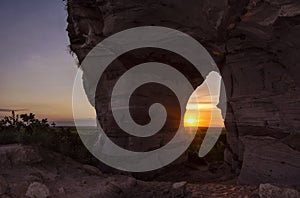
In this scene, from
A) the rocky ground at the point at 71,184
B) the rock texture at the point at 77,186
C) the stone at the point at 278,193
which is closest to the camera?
the stone at the point at 278,193

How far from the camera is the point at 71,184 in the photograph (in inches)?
289

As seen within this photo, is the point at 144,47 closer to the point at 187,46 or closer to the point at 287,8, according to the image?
the point at 187,46

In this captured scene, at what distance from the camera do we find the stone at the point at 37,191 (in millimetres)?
6344

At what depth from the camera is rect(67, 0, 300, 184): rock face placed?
21.5 ft

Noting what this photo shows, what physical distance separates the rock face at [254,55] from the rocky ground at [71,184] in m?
1.05

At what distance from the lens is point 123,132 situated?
10898mm

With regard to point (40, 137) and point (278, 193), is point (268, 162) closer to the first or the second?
point (278, 193)

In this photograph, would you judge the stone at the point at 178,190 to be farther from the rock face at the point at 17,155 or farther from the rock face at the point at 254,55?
the rock face at the point at 17,155

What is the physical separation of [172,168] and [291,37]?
7.12 m

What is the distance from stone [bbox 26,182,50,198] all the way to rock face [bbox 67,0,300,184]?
15.1ft

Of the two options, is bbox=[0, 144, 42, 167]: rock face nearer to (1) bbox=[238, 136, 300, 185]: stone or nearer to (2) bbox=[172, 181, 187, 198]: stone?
(2) bbox=[172, 181, 187, 198]: stone

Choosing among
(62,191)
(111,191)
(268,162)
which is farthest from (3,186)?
(268,162)

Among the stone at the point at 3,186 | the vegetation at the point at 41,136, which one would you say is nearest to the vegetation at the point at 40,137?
the vegetation at the point at 41,136

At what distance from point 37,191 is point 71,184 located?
106cm
